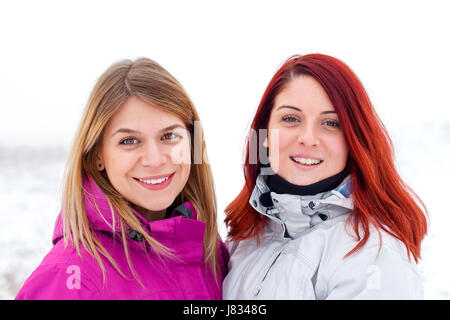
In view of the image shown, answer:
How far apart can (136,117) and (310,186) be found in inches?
33.6

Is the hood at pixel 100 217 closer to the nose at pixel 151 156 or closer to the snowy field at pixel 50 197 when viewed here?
the nose at pixel 151 156

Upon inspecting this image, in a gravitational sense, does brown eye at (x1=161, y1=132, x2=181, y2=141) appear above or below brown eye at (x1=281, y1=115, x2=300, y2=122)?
below

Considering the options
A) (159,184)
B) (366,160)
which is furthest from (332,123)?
(159,184)

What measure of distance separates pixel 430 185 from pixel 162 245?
546 cm

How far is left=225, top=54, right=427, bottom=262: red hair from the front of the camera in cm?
193

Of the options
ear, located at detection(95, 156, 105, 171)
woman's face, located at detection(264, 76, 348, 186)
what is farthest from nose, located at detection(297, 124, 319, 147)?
ear, located at detection(95, 156, 105, 171)

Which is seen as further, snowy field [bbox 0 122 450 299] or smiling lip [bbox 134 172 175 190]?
snowy field [bbox 0 122 450 299]

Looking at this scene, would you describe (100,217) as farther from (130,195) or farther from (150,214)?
(150,214)

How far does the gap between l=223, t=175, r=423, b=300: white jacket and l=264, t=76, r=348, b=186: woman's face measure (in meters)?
0.11

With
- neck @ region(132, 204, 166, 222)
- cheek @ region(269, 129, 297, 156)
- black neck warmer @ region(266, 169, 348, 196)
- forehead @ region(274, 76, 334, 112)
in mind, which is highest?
forehead @ region(274, 76, 334, 112)

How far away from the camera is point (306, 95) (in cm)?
199

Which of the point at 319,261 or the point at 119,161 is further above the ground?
the point at 119,161

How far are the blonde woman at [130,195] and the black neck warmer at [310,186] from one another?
0.42m

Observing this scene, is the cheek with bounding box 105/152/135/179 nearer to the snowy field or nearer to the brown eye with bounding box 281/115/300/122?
the brown eye with bounding box 281/115/300/122
